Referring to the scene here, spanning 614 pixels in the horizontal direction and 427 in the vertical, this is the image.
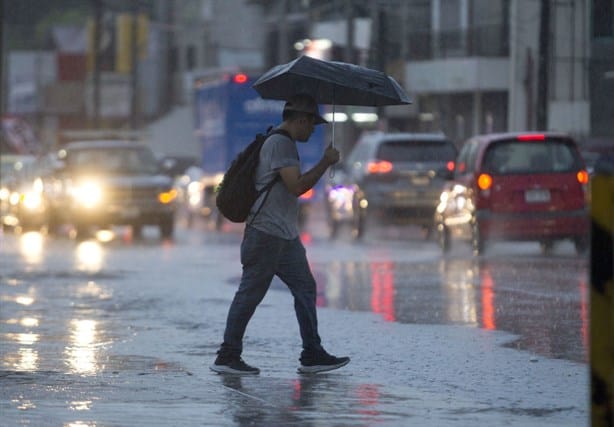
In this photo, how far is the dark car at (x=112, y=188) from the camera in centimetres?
3173

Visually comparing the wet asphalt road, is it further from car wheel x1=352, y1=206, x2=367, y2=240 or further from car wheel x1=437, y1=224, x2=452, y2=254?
car wheel x1=352, y1=206, x2=367, y2=240

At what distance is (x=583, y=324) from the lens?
14820mm

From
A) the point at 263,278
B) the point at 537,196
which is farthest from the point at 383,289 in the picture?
the point at 263,278

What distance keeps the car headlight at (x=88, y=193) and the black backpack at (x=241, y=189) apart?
2048 centimetres

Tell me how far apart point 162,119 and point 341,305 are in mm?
67502

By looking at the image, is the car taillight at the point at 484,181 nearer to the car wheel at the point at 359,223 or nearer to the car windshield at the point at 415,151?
the car windshield at the point at 415,151

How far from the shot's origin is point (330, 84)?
467 inches

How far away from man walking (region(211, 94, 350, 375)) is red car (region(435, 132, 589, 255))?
12.7 m

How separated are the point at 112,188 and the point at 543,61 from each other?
364 inches

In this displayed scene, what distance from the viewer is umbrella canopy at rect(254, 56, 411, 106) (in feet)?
38.6

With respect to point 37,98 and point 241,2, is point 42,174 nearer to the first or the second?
point 241,2

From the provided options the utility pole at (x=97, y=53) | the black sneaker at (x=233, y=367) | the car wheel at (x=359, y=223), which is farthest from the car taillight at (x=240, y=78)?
the black sneaker at (x=233, y=367)

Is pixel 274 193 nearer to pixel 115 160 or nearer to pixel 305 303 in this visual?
pixel 305 303

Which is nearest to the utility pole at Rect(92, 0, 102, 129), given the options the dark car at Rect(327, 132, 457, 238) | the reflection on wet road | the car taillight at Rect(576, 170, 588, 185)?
the dark car at Rect(327, 132, 457, 238)
